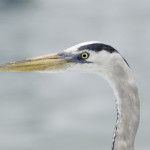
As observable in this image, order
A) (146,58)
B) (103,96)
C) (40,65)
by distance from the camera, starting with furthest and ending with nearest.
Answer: (146,58), (103,96), (40,65)

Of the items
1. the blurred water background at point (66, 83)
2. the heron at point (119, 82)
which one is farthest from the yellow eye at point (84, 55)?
the blurred water background at point (66, 83)

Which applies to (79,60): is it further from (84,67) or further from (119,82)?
(119,82)

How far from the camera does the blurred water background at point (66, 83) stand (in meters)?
7.39

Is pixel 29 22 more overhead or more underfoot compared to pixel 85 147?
more overhead

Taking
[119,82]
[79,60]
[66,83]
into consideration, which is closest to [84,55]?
[79,60]

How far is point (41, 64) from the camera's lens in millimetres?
3965

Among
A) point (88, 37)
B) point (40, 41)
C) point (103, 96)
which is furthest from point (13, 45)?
point (103, 96)

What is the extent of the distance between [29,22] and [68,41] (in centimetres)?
117

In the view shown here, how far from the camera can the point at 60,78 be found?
7.95m

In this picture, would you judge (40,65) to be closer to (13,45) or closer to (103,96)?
(103,96)

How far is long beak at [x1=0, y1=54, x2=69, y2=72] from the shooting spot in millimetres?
3927

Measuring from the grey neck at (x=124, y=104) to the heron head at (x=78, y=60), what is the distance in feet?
0.33

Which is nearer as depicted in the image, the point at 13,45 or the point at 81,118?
the point at 81,118

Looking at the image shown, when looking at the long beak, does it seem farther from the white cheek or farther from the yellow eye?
the yellow eye
